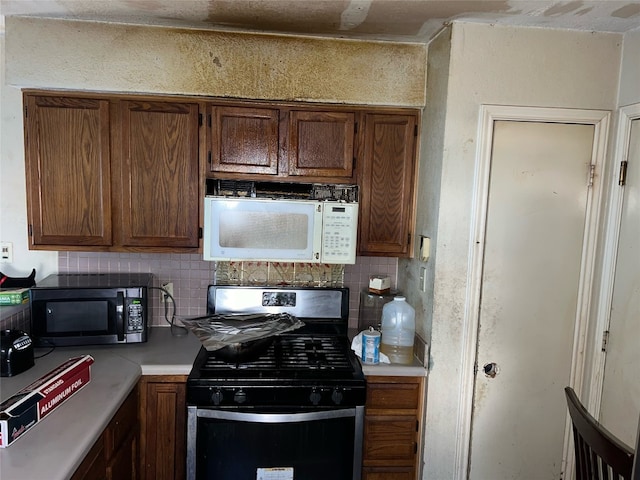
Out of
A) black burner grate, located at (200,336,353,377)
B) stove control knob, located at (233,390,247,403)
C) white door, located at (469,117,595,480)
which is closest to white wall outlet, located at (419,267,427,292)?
white door, located at (469,117,595,480)

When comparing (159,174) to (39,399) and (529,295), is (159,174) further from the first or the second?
(529,295)

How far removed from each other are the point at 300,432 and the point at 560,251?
4.52ft

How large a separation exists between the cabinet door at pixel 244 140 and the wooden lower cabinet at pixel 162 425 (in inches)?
39.8

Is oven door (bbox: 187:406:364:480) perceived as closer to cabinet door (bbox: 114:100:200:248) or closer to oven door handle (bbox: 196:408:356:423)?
oven door handle (bbox: 196:408:356:423)

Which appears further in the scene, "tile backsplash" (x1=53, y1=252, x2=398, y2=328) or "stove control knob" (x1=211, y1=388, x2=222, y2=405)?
"tile backsplash" (x1=53, y1=252, x2=398, y2=328)

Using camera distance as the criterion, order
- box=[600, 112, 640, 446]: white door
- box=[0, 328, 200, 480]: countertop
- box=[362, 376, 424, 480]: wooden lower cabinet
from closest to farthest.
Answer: box=[0, 328, 200, 480]: countertop < box=[600, 112, 640, 446]: white door < box=[362, 376, 424, 480]: wooden lower cabinet

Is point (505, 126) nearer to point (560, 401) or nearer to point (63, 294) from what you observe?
point (560, 401)

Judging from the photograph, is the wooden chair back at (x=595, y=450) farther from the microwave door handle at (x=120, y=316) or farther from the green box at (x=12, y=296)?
the green box at (x=12, y=296)

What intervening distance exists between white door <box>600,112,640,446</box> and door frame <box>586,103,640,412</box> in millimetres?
15

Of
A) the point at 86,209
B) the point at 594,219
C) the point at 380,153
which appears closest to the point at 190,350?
the point at 86,209

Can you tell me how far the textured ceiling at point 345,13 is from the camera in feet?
5.46

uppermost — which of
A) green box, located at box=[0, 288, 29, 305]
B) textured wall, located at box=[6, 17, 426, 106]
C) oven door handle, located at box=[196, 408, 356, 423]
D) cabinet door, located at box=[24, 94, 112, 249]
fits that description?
textured wall, located at box=[6, 17, 426, 106]

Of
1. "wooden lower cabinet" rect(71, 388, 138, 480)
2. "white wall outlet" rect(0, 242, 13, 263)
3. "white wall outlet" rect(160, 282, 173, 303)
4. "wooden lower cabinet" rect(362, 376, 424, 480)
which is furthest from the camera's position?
"white wall outlet" rect(160, 282, 173, 303)

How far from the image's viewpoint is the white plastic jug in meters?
2.17
